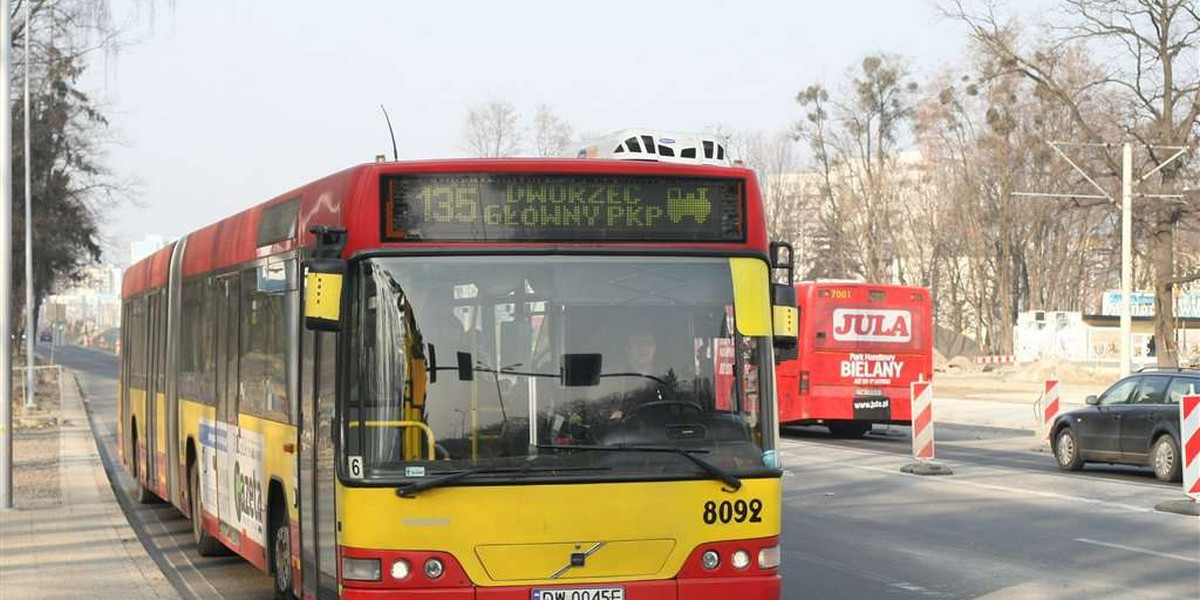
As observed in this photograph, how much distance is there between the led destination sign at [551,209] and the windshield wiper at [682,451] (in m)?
1.05

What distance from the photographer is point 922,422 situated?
2302 cm

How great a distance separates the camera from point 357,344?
826 cm

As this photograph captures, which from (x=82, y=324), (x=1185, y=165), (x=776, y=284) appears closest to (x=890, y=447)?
(x=776, y=284)

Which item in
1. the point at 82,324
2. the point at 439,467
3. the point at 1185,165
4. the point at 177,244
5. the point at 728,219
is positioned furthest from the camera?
the point at 82,324

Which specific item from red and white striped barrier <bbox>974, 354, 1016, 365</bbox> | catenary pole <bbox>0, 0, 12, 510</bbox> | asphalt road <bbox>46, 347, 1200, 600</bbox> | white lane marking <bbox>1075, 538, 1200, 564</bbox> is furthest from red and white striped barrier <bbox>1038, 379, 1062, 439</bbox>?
red and white striped barrier <bbox>974, 354, 1016, 365</bbox>

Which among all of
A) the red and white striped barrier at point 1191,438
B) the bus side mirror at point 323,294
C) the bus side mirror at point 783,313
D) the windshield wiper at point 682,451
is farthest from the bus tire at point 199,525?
the red and white striped barrier at point 1191,438

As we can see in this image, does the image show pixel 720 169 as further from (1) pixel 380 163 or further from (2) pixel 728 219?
(1) pixel 380 163

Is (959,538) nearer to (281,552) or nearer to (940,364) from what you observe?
(281,552)

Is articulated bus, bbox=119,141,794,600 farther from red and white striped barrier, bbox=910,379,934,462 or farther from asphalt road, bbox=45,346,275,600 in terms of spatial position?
red and white striped barrier, bbox=910,379,934,462

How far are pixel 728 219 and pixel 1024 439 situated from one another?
25.9 m

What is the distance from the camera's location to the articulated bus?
26.5 ft

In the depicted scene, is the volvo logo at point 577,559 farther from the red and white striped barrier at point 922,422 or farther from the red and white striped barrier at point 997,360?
the red and white striped barrier at point 997,360

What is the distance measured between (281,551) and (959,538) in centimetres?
709

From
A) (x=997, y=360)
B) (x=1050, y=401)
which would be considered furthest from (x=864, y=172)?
(x=1050, y=401)
